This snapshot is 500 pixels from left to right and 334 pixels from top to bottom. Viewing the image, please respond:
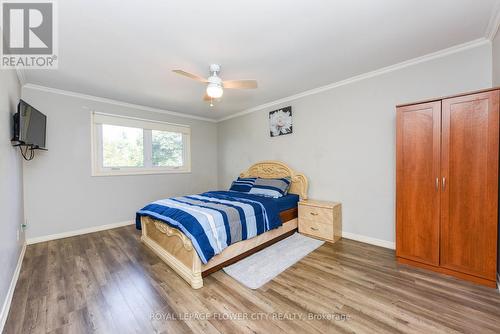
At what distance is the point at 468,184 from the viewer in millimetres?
2051

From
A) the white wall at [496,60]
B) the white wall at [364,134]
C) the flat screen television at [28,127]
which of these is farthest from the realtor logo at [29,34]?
the white wall at [496,60]

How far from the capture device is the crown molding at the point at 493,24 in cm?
183

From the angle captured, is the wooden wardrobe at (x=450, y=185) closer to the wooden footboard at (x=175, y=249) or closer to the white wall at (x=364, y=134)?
the white wall at (x=364, y=134)

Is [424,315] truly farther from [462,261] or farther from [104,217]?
[104,217]

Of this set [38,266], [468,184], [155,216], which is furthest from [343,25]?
[38,266]

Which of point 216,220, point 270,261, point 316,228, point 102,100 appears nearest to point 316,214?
point 316,228

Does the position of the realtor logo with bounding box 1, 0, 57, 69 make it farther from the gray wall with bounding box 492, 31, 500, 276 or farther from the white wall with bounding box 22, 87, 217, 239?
the gray wall with bounding box 492, 31, 500, 276

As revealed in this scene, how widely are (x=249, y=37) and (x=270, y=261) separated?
8.54 ft

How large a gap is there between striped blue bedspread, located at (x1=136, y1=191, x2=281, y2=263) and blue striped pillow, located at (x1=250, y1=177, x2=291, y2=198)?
0.49 metres

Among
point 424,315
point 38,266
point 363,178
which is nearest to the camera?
point 424,315

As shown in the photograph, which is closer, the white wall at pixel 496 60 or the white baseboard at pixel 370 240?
the white wall at pixel 496 60

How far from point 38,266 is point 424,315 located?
4102 millimetres

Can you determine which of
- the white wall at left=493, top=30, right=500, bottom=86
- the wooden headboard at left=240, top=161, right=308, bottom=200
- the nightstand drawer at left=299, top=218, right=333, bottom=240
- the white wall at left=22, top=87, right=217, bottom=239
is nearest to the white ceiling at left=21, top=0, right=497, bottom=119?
the white wall at left=493, top=30, right=500, bottom=86

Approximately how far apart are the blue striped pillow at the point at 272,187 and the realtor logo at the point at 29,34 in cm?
330
